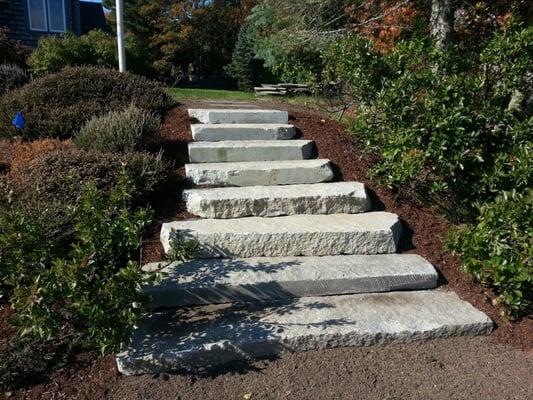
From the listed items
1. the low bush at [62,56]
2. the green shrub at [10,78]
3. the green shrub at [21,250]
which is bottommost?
the green shrub at [21,250]

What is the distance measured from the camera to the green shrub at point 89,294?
7.30 feet

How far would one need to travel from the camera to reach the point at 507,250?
303cm

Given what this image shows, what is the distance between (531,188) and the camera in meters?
3.41

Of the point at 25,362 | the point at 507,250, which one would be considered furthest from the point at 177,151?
the point at 507,250

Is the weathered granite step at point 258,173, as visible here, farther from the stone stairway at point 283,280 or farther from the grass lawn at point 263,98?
the grass lawn at point 263,98

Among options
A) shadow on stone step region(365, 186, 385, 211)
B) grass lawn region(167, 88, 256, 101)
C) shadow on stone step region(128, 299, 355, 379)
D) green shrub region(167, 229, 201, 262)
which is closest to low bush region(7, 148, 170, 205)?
green shrub region(167, 229, 201, 262)

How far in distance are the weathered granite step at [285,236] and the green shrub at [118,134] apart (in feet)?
3.65

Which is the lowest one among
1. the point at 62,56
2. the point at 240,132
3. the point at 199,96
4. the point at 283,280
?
the point at 283,280

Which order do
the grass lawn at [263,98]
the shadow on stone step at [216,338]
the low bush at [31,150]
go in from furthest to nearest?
1. the grass lawn at [263,98]
2. the low bush at [31,150]
3. the shadow on stone step at [216,338]

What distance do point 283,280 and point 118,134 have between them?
2.21 metres

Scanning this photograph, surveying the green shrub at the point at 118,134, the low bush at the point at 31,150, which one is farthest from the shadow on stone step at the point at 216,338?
the low bush at the point at 31,150

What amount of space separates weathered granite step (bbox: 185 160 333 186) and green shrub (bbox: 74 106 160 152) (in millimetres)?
540

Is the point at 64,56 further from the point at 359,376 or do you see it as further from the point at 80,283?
the point at 359,376

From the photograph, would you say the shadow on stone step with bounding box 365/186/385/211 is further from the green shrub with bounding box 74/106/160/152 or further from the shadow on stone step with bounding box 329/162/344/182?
the green shrub with bounding box 74/106/160/152
